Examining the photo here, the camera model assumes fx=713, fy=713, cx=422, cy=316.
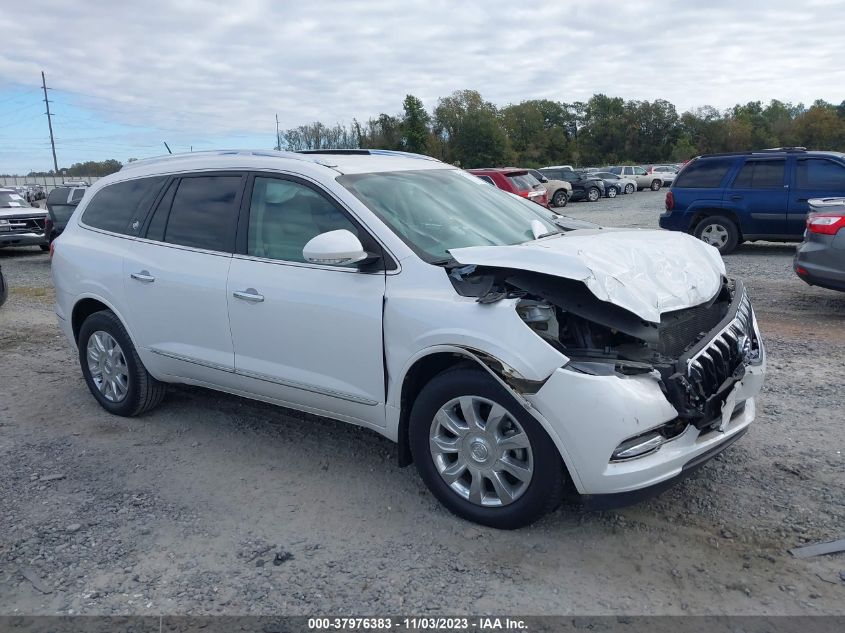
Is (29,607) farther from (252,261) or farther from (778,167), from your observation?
(778,167)

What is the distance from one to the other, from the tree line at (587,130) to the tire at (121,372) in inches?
2206

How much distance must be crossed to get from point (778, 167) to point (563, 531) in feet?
35.4

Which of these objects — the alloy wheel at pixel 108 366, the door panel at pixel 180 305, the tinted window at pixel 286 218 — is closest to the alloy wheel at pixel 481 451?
the tinted window at pixel 286 218

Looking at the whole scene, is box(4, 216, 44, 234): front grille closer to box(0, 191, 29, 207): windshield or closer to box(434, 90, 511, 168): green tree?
box(0, 191, 29, 207): windshield

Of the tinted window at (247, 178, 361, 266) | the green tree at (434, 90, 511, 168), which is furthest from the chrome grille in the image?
the green tree at (434, 90, 511, 168)

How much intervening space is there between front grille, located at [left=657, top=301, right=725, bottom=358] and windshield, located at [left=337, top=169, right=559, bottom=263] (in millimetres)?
1013

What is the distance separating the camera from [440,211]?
165 inches

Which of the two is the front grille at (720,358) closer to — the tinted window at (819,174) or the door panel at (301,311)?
the door panel at (301,311)

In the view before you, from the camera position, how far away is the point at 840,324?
725cm

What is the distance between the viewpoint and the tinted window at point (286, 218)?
403 cm

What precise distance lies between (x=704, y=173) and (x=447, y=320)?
11039 mm

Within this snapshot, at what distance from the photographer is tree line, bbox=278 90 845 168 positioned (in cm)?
6931

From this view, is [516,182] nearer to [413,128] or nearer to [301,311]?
[301,311]

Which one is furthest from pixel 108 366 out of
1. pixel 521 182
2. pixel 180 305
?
pixel 521 182
